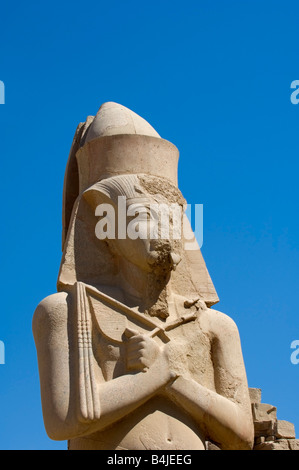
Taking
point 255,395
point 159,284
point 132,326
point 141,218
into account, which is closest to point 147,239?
point 141,218

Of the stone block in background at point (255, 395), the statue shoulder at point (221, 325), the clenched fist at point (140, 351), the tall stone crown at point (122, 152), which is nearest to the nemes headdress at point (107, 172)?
the tall stone crown at point (122, 152)

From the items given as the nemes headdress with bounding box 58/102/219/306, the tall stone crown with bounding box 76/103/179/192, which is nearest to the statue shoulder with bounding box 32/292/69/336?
the nemes headdress with bounding box 58/102/219/306

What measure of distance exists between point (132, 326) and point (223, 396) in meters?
0.88

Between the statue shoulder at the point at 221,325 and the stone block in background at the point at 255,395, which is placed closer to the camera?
the statue shoulder at the point at 221,325

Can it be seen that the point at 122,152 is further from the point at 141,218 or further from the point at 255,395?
the point at 255,395

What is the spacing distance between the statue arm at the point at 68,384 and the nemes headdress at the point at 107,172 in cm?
44

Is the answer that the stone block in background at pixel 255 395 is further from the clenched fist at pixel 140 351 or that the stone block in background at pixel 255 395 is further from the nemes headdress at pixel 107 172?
the clenched fist at pixel 140 351

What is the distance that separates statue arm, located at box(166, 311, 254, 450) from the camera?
641 cm

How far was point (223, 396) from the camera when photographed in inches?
264

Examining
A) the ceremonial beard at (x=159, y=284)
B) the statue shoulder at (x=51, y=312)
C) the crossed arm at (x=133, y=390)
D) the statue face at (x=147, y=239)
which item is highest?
the statue face at (x=147, y=239)

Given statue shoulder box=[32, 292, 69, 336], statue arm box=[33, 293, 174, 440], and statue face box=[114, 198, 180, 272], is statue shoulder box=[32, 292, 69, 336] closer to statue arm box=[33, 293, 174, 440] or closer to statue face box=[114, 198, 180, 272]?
statue arm box=[33, 293, 174, 440]

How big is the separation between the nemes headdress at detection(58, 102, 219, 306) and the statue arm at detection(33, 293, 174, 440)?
17.3 inches

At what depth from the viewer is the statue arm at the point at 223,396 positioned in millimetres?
6406
